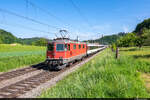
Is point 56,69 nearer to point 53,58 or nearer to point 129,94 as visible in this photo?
point 53,58

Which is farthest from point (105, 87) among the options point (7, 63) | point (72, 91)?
point (7, 63)

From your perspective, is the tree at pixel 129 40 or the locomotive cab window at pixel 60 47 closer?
the locomotive cab window at pixel 60 47

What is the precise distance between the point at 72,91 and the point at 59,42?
8959 mm

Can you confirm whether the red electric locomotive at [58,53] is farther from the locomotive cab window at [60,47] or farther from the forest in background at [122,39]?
the forest in background at [122,39]

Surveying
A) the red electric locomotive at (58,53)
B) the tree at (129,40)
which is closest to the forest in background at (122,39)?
the tree at (129,40)

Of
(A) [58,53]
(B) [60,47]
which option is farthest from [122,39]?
(A) [58,53]

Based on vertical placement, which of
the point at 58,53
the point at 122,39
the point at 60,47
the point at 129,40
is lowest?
the point at 58,53

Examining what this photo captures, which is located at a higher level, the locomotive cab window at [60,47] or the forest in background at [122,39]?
the forest in background at [122,39]

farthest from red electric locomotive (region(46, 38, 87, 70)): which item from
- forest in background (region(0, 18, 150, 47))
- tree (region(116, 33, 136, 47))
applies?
tree (region(116, 33, 136, 47))

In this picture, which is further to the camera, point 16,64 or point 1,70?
point 16,64

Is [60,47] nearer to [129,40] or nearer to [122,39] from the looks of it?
[129,40]

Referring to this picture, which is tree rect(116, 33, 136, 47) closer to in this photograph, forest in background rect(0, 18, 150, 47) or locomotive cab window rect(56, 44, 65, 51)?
forest in background rect(0, 18, 150, 47)

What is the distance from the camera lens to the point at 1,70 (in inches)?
527

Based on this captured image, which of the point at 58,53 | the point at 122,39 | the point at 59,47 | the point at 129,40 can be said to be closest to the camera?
the point at 58,53
